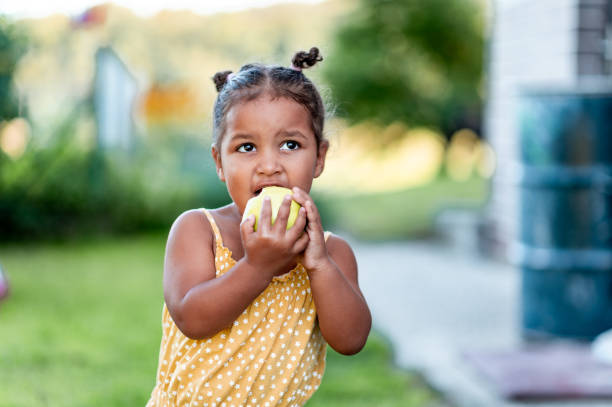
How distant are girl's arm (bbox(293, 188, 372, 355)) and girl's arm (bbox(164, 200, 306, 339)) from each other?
0.03 meters

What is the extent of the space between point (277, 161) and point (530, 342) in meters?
3.55

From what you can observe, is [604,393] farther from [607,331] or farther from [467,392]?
[607,331]

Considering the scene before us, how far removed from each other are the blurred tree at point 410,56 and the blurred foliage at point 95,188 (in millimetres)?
3282

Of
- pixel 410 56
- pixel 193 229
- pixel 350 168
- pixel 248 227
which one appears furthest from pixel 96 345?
pixel 350 168

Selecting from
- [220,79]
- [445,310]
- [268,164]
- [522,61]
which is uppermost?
[522,61]

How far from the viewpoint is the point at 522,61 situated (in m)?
7.59

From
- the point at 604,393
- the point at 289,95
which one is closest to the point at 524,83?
the point at 604,393

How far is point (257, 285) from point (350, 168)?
555 inches

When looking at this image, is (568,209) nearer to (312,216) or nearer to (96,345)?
(96,345)

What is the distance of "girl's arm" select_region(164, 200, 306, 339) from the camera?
170 centimetres

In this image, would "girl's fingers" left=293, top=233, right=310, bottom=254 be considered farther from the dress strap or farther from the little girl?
the dress strap

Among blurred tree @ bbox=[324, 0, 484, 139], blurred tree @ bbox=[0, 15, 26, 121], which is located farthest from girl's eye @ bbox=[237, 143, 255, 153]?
blurred tree @ bbox=[324, 0, 484, 139]

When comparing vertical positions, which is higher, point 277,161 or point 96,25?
point 96,25

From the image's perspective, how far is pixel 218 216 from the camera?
1.95 m
